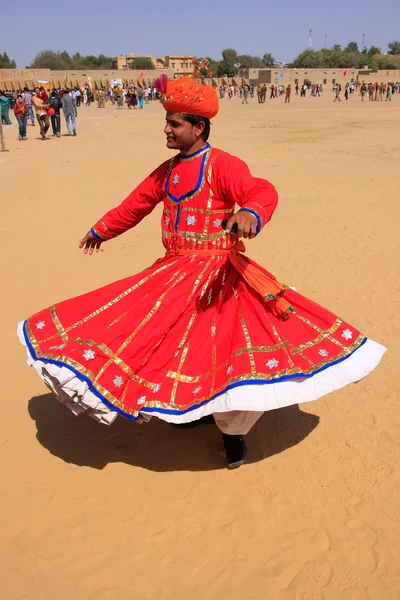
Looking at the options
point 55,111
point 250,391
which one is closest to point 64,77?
point 55,111

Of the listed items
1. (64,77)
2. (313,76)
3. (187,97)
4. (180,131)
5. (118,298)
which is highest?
(64,77)

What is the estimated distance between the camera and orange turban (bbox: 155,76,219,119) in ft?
10.8

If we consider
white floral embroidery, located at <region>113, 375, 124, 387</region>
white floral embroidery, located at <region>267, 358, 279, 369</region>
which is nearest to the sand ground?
white floral embroidery, located at <region>113, 375, 124, 387</region>

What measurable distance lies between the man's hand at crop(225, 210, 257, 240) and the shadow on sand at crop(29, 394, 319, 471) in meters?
1.71

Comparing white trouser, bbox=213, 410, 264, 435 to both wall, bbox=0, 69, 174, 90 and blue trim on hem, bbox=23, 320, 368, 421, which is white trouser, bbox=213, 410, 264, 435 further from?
wall, bbox=0, 69, 174, 90

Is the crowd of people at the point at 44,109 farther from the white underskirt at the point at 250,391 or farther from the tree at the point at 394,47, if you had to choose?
the tree at the point at 394,47

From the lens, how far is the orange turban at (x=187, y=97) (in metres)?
3.28

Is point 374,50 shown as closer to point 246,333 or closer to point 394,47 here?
point 394,47

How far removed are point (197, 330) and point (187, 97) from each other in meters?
1.34

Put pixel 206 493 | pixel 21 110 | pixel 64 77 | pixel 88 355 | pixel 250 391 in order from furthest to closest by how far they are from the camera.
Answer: pixel 64 77 → pixel 21 110 → pixel 206 493 → pixel 88 355 → pixel 250 391

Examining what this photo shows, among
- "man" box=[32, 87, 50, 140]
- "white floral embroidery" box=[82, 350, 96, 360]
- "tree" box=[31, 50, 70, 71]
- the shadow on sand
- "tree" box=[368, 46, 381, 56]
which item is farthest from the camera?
"tree" box=[368, 46, 381, 56]

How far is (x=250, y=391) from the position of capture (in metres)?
2.96

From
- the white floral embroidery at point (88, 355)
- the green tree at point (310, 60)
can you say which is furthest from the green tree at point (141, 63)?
the white floral embroidery at point (88, 355)

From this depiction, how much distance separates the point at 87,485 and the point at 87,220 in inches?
280
